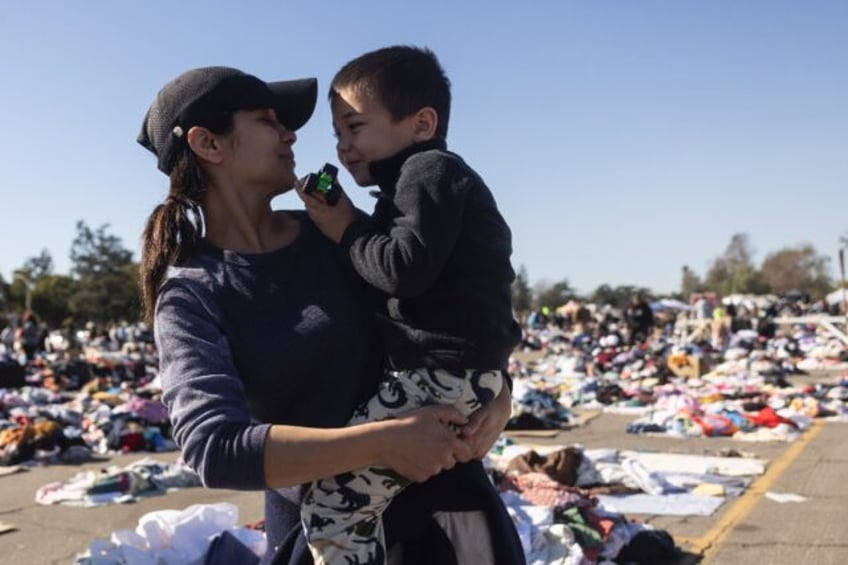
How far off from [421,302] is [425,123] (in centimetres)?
46

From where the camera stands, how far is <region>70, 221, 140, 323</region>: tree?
7700 cm

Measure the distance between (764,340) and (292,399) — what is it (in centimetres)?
2396

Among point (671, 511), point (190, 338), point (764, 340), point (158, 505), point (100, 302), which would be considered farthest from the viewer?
point (100, 302)

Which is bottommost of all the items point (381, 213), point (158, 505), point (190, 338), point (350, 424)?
point (158, 505)

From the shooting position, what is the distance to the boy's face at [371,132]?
7.02 ft

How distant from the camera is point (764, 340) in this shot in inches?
948

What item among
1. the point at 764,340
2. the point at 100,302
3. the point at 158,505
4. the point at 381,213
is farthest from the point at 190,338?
the point at 100,302

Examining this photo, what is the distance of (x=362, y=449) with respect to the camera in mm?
1740

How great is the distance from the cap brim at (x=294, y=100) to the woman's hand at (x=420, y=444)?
74 centimetres

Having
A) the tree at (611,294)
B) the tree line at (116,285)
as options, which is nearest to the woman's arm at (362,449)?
the tree line at (116,285)

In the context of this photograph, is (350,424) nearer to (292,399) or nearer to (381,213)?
(292,399)

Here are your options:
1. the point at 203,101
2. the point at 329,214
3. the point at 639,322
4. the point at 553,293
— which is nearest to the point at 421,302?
the point at 329,214

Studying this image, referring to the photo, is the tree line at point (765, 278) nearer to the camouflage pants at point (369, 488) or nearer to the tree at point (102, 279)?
the tree at point (102, 279)

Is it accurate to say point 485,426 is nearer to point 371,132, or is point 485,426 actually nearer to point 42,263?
point 371,132
